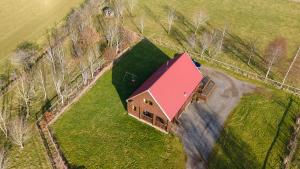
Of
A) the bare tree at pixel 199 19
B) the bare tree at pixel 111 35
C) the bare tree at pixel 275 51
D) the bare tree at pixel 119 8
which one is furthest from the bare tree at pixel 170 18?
the bare tree at pixel 275 51

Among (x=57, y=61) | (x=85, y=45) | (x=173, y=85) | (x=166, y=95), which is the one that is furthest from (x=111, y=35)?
(x=166, y=95)

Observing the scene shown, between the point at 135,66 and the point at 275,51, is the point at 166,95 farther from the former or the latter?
the point at 275,51

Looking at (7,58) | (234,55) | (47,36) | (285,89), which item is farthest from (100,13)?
(285,89)

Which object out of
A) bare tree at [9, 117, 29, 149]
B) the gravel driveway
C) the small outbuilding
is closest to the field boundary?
bare tree at [9, 117, 29, 149]

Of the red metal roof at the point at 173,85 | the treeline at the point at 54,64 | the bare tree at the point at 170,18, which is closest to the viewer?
the red metal roof at the point at 173,85

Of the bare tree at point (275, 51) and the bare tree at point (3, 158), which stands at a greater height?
the bare tree at point (275, 51)

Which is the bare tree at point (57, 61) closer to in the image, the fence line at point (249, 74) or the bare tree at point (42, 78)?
the bare tree at point (42, 78)

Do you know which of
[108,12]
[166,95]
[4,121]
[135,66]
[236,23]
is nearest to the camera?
[4,121]

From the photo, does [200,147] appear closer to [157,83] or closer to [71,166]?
[157,83]
